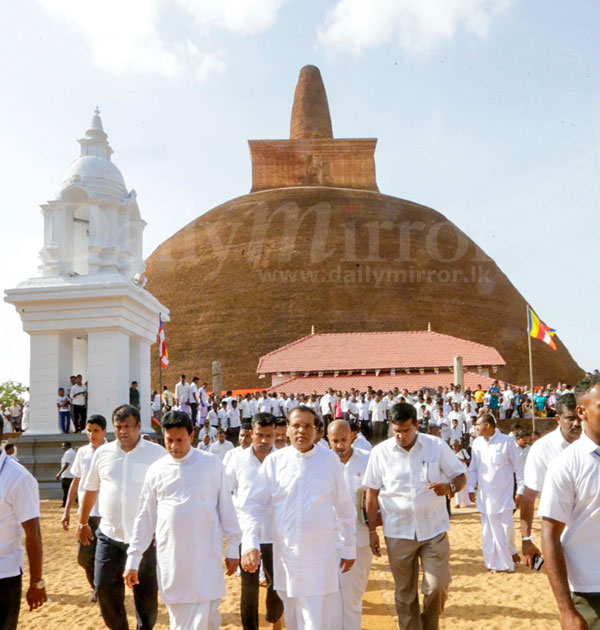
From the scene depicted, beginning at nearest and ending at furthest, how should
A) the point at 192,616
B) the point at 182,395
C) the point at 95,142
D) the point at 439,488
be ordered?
the point at 192,616 < the point at 439,488 < the point at 95,142 < the point at 182,395

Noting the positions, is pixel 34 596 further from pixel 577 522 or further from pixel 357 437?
pixel 357 437

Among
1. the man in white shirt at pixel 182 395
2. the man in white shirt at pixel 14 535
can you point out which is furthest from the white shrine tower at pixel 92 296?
the man in white shirt at pixel 14 535

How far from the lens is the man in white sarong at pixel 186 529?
4.15 m

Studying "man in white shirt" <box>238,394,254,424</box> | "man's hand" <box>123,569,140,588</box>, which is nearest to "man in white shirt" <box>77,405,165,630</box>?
"man's hand" <box>123,569,140,588</box>

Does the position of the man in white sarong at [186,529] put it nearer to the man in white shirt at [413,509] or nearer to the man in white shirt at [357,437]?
the man in white shirt at [413,509]

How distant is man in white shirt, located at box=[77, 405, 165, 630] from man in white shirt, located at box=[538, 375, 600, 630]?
305 cm

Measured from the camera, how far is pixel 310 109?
65.6 meters

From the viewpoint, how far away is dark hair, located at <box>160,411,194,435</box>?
4406mm

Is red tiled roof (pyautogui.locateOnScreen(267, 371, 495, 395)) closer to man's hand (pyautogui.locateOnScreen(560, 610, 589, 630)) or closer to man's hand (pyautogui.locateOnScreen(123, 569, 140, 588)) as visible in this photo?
man's hand (pyautogui.locateOnScreen(123, 569, 140, 588))

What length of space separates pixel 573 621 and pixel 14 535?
9.21ft

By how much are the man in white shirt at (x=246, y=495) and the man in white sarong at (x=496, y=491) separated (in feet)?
10.0

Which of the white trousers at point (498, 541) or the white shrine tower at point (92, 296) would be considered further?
the white shrine tower at point (92, 296)

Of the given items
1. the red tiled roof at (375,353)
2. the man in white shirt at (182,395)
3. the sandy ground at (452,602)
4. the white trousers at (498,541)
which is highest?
the red tiled roof at (375,353)

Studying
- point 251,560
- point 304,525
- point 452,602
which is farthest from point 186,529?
point 452,602
